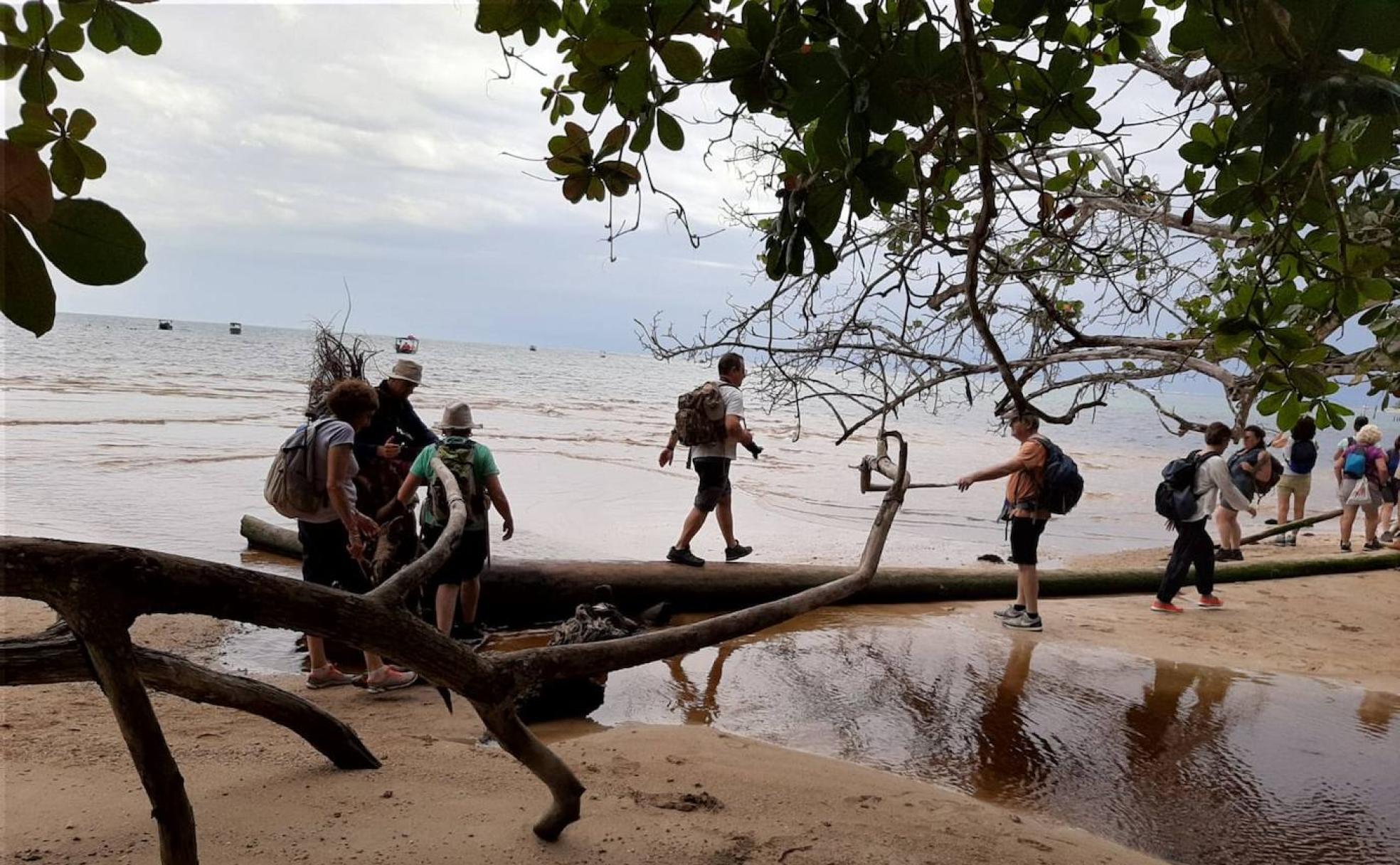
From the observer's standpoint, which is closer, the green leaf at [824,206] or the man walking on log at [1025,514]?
the green leaf at [824,206]

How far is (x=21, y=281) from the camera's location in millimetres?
908

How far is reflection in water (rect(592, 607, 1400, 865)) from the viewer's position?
366 centimetres

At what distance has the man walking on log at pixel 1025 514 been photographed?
6.68 metres

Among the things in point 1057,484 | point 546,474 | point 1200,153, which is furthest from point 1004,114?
point 546,474

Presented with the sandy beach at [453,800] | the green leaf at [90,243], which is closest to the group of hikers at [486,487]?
the sandy beach at [453,800]

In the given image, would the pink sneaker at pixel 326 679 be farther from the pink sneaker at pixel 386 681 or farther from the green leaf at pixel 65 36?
the green leaf at pixel 65 36

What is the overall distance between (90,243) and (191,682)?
1.93 metres

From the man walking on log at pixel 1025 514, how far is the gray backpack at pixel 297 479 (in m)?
4.74

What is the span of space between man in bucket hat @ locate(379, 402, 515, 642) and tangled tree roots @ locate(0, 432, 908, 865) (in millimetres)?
→ 2569

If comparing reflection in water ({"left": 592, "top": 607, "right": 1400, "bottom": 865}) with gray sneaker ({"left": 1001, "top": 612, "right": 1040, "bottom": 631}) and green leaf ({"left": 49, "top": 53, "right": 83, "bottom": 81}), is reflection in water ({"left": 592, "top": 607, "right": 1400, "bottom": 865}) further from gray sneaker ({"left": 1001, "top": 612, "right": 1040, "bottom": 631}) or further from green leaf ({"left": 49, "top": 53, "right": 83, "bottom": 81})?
green leaf ({"left": 49, "top": 53, "right": 83, "bottom": 81})

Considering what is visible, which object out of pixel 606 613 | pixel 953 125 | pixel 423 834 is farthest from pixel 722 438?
pixel 953 125

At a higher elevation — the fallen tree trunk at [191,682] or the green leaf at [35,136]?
the green leaf at [35,136]

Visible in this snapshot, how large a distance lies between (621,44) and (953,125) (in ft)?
2.55

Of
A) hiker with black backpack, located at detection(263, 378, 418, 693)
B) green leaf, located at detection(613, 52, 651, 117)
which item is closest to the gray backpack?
hiker with black backpack, located at detection(263, 378, 418, 693)
